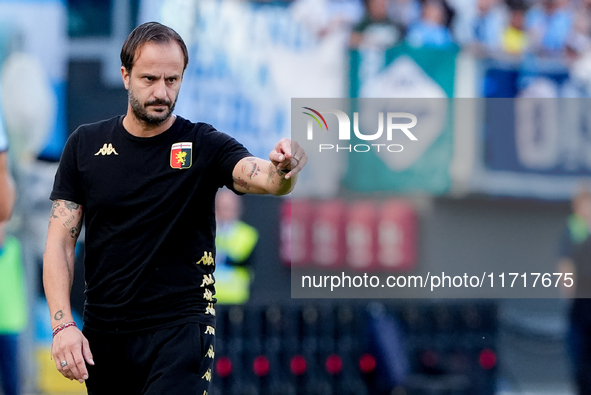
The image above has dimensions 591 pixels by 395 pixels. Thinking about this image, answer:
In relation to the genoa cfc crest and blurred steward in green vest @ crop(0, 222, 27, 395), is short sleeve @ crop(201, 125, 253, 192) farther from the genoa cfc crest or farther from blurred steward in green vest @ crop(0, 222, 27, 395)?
blurred steward in green vest @ crop(0, 222, 27, 395)

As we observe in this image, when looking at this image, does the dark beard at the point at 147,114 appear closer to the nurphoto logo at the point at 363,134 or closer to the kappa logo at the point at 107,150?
the kappa logo at the point at 107,150

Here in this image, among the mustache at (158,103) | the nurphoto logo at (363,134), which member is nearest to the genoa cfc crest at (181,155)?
the mustache at (158,103)

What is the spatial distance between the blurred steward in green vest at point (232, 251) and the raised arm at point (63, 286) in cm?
407

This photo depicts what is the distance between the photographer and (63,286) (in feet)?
8.61

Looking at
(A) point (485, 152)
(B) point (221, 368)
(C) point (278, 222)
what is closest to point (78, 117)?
(C) point (278, 222)

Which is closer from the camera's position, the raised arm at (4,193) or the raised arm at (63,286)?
the raised arm at (63,286)

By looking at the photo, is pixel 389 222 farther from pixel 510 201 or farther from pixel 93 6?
pixel 93 6

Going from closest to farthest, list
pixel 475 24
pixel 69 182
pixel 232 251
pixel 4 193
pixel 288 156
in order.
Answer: pixel 288 156, pixel 69 182, pixel 4 193, pixel 232 251, pixel 475 24

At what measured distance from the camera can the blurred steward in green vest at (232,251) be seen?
677 cm

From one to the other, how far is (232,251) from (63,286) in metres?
4.20

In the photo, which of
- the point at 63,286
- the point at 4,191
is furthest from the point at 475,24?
the point at 63,286

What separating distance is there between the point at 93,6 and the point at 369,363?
3.67 meters

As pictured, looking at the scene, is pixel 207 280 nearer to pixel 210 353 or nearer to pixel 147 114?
pixel 210 353

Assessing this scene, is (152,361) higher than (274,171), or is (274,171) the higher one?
(274,171)
